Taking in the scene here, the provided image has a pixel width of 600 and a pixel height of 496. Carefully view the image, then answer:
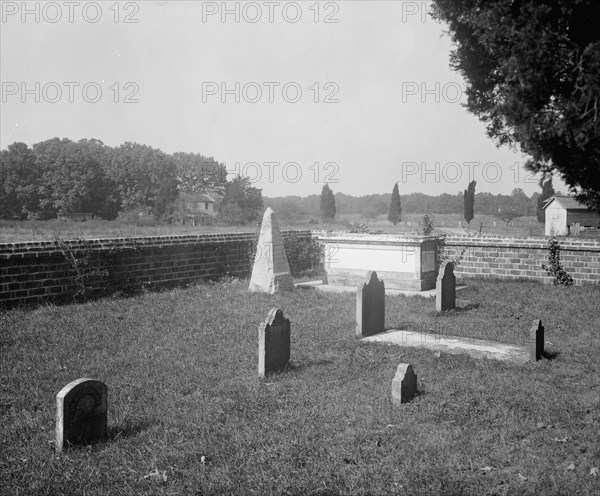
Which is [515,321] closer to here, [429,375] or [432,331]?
[432,331]

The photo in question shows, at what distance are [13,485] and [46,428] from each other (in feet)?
3.55

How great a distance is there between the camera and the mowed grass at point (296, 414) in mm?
4082

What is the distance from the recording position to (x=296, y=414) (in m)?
5.39

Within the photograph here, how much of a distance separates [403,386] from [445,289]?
589cm

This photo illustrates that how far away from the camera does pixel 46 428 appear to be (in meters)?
5.07

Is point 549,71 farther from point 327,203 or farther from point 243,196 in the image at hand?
point 327,203

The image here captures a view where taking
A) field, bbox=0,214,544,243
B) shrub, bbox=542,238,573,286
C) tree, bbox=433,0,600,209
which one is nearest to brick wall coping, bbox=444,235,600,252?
shrub, bbox=542,238,573,286

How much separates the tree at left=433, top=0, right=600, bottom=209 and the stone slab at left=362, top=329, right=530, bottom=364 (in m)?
3.21

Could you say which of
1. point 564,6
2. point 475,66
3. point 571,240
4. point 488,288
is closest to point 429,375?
point 475,66

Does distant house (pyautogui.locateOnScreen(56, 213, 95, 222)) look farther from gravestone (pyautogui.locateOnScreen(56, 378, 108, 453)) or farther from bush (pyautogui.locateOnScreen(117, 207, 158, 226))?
gravestone (pyautogui.locateOnScreen(56, 378, 108, 453))

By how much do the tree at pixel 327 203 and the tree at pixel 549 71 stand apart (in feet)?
219

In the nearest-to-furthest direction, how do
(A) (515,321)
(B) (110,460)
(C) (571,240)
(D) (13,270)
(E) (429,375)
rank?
(B) (110,460) → (E) (429,375) → (A) (515,321) → (D) (13,270) → (C) (571,240)

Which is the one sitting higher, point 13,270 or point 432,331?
point 13,270

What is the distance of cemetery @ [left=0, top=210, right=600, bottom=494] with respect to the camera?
4145mm
